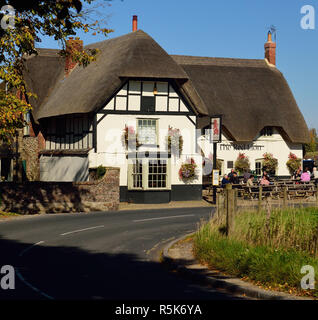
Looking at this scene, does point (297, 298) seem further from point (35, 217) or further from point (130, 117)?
point (130, 117)

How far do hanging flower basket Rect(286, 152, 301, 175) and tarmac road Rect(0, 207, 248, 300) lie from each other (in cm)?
1911

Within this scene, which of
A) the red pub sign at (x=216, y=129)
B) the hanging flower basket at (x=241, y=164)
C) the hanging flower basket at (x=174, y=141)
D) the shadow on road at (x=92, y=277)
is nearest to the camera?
the shadow on road at (x=92, y=277)

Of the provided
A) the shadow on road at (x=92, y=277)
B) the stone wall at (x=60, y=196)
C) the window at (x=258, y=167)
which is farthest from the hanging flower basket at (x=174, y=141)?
the shadow on road at (x=92, y=277)

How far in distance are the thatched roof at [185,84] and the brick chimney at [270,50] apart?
702 millimetres

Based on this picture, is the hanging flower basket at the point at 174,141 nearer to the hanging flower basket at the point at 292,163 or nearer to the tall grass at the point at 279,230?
the hanging flower basket at the point at 292,163

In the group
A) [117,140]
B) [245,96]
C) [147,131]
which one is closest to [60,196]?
[117,140]

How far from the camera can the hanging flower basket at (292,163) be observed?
140 ft

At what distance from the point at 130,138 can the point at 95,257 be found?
19.6 meters

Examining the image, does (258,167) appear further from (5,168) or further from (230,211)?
(230,211)

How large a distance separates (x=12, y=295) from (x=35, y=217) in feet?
49.7

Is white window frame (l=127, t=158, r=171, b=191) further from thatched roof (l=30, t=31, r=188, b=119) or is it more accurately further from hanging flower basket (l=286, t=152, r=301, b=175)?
hanging flower basket (l=286, t=152, r=301, b=175)

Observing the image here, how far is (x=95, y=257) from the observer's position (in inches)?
573

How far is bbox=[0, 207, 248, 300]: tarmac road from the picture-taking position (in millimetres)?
10277
